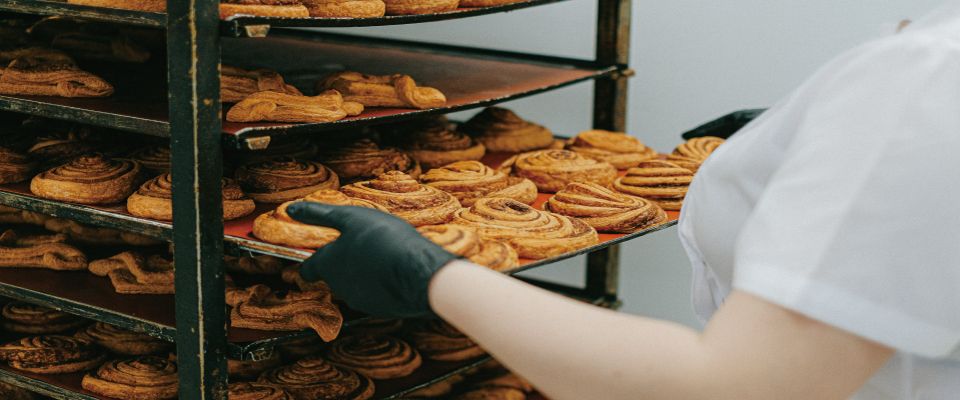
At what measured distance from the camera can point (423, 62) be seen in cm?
339

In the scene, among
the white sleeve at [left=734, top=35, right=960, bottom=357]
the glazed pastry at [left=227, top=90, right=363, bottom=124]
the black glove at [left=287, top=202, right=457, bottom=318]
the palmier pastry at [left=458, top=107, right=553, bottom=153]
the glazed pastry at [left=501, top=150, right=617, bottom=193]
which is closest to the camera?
the white sleeve at [left=734, top=35, right=960, bottom=357]

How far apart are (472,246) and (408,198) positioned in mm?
365

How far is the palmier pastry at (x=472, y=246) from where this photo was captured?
6.72 ft

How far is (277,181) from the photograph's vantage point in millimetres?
2543

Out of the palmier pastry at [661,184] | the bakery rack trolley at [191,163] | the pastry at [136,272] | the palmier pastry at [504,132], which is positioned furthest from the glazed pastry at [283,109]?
the palmier pastry at [504,132]

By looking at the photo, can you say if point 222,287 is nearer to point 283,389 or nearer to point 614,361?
point 283,389

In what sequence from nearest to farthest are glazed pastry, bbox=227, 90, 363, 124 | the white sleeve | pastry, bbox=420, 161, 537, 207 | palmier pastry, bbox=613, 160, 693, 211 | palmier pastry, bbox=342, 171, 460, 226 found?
the white sleeve, glazed pastry, bbox=227, 90, 363, 124, palmier pastry, bbox=342, 171, 460, 226, pastry, bbox=420, 161, 537, 207, palmier pastry, bbox=613, 160, 693, 211

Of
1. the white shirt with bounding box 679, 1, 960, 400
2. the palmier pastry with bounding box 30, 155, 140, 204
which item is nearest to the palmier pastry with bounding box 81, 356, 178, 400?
the palmier pastry with bounding box 30, 155, 140, 204

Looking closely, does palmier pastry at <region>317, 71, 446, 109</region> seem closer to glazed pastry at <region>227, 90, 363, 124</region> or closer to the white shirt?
glazed pastry at <region>227, 90, 363, 124</region>

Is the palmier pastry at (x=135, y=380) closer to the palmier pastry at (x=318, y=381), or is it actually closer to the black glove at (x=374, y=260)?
the palmier pastry at (x=318, y=381)

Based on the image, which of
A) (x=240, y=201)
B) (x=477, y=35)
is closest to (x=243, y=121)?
(x=240, y=201)

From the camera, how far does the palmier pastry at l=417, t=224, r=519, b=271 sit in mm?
2049

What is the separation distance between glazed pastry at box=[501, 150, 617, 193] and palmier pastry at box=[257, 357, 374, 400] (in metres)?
0.73

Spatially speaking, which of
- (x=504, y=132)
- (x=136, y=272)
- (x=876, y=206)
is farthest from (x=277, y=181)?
(x=876, y=206)
